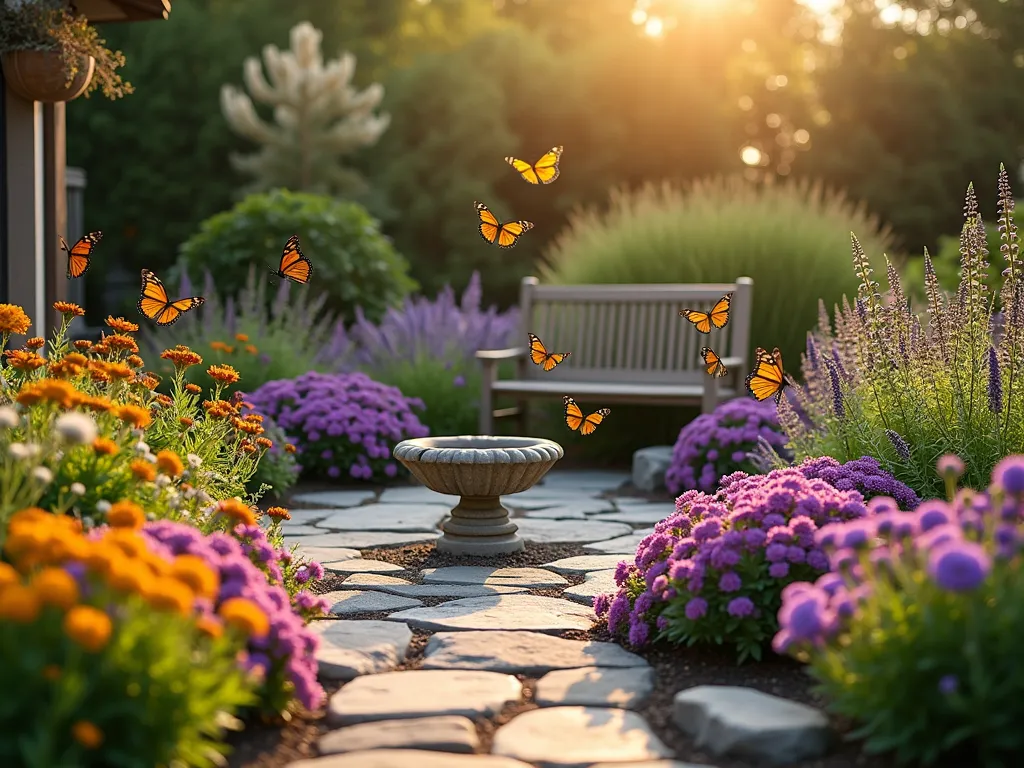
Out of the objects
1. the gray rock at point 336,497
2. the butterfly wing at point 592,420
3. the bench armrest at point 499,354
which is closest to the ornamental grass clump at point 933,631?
the butterfly wing at point 592,420

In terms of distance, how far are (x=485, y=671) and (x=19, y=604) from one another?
1.56 meters

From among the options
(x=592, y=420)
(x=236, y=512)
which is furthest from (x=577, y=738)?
(x=592, y=420)

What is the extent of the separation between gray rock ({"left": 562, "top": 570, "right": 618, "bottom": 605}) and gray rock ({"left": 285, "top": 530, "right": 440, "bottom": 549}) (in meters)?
1.00

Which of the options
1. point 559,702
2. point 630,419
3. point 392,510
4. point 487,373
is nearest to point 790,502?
point 559,702

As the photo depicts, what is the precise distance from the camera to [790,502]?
3.22 meters

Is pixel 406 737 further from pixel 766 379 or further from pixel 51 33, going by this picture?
pixel 51 33

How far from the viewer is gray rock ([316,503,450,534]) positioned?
5430 mm

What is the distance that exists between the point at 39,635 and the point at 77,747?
0.67ft

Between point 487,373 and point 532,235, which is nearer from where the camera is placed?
point 487,373

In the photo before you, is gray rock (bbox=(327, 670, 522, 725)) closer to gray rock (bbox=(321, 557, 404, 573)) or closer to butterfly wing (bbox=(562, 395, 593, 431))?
gray rock (bbox=(321, 557, 404, 573))

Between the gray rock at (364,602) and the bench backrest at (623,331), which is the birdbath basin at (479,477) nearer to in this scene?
the gray rock at (364,602)

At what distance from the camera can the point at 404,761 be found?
2.37 meters

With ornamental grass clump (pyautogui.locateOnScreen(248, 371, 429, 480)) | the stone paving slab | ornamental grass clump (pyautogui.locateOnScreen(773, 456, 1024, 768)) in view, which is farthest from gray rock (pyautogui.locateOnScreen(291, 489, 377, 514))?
ornamental grass clump (pyautogui.locateOnScreen(773, 456, 1024, 768))

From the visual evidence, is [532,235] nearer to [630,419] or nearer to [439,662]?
[630,419]
